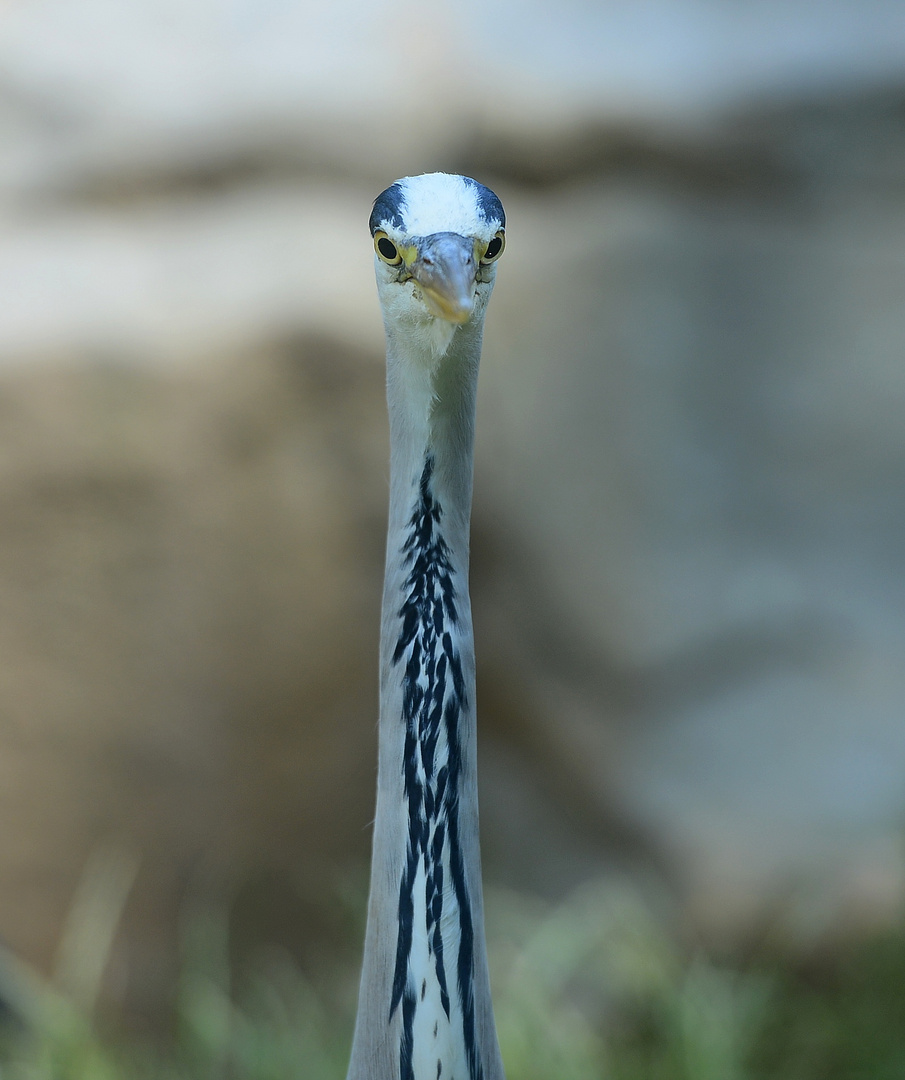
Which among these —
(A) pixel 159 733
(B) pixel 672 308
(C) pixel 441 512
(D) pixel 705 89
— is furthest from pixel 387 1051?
(D) pixel 705 89

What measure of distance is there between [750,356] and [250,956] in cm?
136

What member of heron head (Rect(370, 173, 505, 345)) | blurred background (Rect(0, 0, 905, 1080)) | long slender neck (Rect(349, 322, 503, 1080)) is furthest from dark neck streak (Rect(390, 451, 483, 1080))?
blurred background (Rect(0, 0, 905, 1080))

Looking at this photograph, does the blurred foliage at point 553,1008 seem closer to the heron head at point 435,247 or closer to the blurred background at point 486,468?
the blurred background at point 486,468

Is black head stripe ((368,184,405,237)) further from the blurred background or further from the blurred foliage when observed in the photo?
the blurred foliage

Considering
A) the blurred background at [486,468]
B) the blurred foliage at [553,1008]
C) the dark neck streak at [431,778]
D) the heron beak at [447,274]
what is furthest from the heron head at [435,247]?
the blurred foliage at [553,1008]

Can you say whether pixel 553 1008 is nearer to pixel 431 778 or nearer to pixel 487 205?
pixel 431 778

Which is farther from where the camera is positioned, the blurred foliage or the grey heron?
the blurred foliage

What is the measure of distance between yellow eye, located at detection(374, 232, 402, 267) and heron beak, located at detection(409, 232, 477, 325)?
3 centimetres

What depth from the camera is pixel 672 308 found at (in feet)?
5.58

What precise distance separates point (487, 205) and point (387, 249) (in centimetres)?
8

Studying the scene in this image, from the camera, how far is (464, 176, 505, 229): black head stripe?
2.56 ft

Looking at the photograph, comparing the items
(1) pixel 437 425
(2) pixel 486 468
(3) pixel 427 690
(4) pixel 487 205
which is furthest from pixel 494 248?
(2) pixel 486 468

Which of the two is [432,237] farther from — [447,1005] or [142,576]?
[142,576]

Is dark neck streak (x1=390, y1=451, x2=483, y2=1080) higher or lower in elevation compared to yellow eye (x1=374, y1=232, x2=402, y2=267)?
lower
